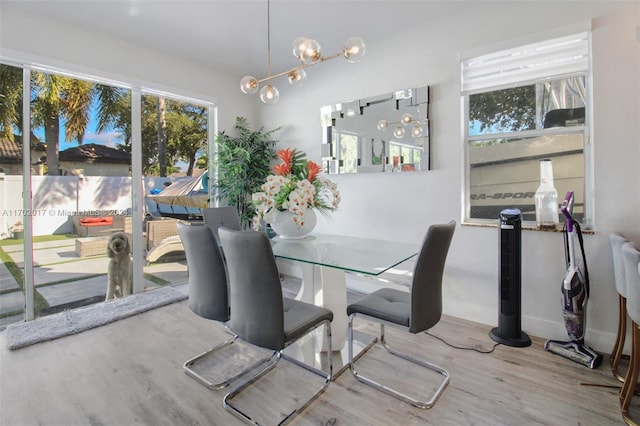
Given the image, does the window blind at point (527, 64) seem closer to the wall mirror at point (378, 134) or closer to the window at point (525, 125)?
the window at point (525, 125)

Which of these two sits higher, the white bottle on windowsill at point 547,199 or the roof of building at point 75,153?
the roof of building at point 75,153

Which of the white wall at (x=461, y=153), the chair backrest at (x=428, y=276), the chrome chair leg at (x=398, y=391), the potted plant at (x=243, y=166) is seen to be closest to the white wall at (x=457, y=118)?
the white wall at (x=461, y=153)

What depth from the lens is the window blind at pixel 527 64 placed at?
247cm

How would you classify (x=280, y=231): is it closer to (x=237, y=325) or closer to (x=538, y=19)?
(x=237, y=325)

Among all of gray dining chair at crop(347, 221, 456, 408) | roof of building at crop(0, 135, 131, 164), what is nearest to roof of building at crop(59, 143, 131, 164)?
roof of building at crop(0, 135, 131, 164)

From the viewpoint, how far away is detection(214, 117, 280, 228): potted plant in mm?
4184

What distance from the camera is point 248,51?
12.3ft

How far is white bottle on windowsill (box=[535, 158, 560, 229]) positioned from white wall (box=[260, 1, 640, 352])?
5.1 inches

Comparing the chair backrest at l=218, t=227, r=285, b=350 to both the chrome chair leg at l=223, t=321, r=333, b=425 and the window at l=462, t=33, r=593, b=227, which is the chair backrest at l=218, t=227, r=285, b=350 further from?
the window at l=462, t=33, r=593, b=227

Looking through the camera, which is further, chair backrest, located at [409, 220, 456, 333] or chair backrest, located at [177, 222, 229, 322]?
chair backrest, located at [177, 222, 229, 322]

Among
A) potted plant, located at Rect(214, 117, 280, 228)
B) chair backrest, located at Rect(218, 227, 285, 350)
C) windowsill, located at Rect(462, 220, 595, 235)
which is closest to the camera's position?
chair backrest, located at Rect(218, 227, 285, 350)

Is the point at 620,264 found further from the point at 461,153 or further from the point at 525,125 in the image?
the point at 461,153

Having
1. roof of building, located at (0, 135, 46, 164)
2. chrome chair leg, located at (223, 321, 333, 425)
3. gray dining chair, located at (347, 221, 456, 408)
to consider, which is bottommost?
chrome chair leg, located at (223, 321, 333, 425)

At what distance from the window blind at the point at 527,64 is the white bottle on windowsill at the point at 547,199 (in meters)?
0.73
